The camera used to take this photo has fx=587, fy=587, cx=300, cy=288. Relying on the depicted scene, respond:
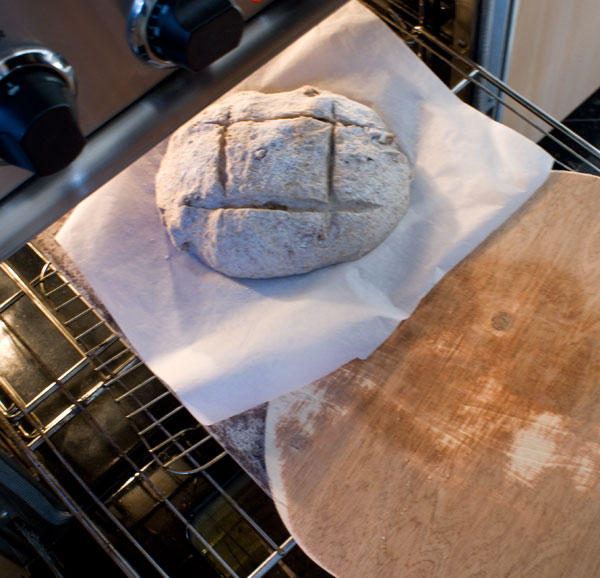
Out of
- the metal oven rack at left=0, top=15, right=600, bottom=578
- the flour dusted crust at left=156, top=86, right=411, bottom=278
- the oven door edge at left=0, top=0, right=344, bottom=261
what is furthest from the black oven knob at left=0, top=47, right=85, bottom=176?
the metal oven rack at left=0, top=15, right=600, bottom=578

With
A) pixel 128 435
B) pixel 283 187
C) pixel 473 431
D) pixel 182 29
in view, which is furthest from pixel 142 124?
pixel 128 435

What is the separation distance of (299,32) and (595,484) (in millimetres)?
734

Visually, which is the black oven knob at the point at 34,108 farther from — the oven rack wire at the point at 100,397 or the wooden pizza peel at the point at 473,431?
the oven rack wire at the point at 100,397

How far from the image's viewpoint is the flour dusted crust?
980 millimetres

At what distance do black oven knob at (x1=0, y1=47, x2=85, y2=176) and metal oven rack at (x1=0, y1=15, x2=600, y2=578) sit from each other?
0.75 meters

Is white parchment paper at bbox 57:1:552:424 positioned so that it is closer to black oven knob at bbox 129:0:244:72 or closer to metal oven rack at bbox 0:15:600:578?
metal oven rack at bbox 0:15:600:578

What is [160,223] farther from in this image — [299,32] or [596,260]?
[596,260]

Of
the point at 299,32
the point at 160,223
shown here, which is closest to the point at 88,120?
the point at 299,32

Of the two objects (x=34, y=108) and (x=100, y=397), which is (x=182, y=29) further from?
(x=100, y=397)

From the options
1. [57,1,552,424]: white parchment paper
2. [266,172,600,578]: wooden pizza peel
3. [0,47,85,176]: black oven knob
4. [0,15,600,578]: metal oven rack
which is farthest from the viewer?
[0,15,600,578]: metal oven rack

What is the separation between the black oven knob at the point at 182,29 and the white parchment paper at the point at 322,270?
1.88ft

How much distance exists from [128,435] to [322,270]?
22.1 inches

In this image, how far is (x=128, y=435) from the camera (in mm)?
1231

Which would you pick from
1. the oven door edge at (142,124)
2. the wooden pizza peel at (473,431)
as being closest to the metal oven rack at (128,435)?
the wooden pizza peel at (473,431)
